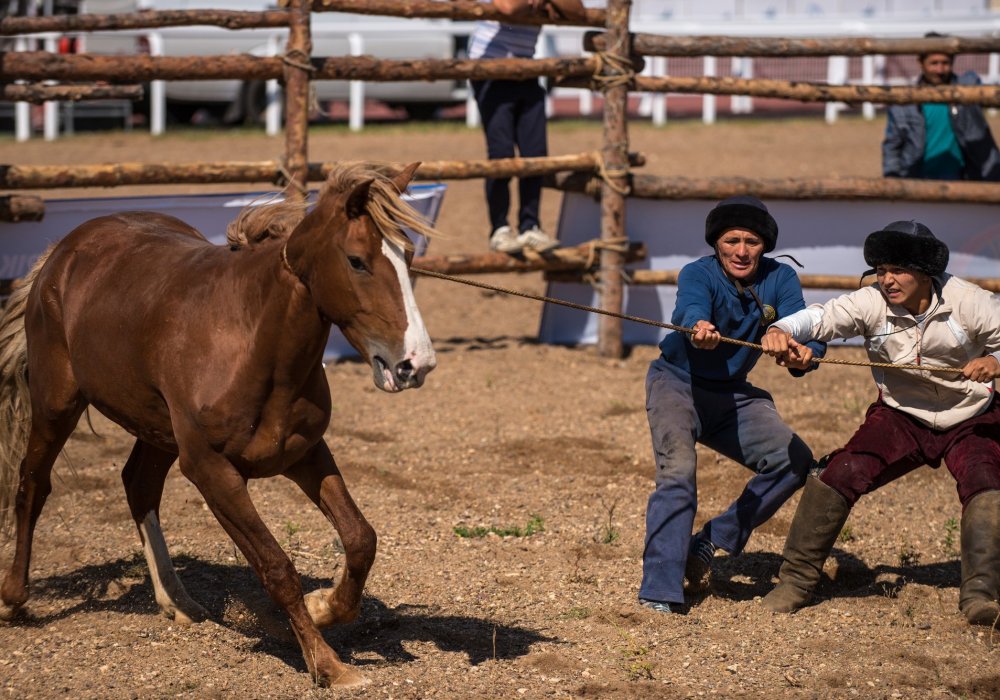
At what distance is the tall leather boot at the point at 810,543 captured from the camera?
475cm

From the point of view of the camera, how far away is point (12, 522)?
16.5 feet

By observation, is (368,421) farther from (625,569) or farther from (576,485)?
(625,569)

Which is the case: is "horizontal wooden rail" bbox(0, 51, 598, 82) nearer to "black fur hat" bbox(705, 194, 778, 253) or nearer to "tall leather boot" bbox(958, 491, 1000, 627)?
"black fur hat" bbox(705, 194, 778, 253)

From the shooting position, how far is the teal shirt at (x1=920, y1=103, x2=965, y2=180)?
355 inches

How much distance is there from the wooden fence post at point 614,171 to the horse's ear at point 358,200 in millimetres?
4949

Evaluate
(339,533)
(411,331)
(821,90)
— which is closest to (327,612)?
(339,533)

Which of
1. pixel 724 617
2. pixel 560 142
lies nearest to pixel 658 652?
pixel 724 617

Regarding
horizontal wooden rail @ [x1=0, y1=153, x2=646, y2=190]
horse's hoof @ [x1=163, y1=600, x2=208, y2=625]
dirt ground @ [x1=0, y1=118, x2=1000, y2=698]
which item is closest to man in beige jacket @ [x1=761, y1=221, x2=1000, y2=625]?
dirt ground @ [x1=0, y1=118, x2=1000, y2=698]

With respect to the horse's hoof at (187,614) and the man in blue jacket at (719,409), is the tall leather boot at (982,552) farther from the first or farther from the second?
the horse's hoof at (187,614)

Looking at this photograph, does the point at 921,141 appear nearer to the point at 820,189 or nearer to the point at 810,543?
the point at 820,189

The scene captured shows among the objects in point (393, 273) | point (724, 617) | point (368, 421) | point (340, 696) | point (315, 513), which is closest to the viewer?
point (393, 273)

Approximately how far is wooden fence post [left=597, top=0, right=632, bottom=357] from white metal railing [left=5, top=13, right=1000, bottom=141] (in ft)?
30.8

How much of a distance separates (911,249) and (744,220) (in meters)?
0.61

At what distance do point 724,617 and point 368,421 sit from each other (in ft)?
10.3
